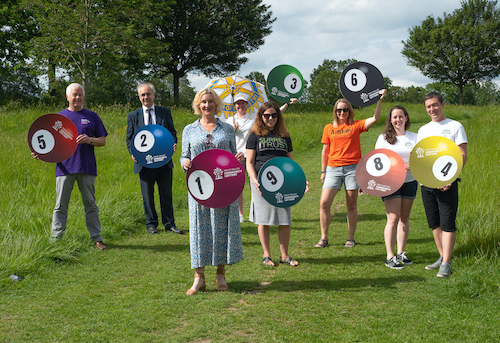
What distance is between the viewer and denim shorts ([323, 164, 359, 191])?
557 centimetres

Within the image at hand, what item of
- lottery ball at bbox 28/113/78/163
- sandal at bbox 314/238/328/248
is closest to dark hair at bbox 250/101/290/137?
sandal at bbox 314/238/328/248

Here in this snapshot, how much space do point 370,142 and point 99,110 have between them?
33.9 ft

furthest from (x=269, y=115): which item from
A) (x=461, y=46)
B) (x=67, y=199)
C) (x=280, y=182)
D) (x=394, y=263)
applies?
(x=461, y=46)

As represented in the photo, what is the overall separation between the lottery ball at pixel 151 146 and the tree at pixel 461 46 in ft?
138

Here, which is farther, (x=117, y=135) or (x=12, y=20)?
(x=12, y=20)

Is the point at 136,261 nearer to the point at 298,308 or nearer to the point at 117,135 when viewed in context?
the point at 298,308

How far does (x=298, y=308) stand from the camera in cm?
382

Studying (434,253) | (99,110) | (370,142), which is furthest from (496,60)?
(434,253)

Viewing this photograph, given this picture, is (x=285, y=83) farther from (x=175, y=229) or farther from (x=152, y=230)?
(x=152, y=230)

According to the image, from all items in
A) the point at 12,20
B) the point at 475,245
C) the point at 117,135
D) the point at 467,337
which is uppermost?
the point at 12,20

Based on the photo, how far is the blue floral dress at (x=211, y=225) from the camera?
407 cm

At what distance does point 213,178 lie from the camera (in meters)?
3.91

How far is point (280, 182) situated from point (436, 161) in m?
1.60

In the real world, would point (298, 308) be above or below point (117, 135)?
below
